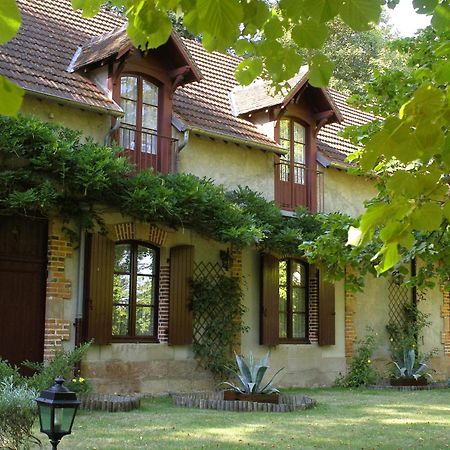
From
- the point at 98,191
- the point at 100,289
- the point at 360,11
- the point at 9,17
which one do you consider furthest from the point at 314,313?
the point at 9,17

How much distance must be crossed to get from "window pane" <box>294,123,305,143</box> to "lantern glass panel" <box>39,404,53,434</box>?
39.4ft

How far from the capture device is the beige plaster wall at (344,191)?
1708 centimetres

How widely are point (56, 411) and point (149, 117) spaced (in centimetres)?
923

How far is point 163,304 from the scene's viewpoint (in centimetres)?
1348

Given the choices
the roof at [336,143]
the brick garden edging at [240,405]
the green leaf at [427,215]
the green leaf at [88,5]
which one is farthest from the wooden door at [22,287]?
the green leaf at [427,215]

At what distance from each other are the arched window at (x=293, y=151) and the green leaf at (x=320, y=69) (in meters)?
12.0

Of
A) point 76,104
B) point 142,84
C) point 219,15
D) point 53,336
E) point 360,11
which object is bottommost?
point 53,336

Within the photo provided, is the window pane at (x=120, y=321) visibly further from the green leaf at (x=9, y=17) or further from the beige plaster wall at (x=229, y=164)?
the green leaf at (x=9, y=17)

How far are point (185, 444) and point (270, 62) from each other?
4.79 m

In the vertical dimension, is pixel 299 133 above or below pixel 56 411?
above

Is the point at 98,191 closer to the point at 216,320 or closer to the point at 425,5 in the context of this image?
the point at 216,320

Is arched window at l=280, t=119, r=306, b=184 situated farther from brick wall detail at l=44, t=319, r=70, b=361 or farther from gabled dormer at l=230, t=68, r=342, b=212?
brick wall detail at l=44, t=319, r=70, b=361

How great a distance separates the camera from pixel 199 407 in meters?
10.9

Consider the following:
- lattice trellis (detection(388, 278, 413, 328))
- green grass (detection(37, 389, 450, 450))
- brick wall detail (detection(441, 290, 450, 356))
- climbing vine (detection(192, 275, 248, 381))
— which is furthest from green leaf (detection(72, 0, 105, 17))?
brick wall detail (detection(441, 290, 450, 356))
